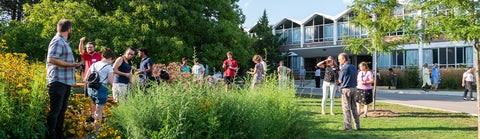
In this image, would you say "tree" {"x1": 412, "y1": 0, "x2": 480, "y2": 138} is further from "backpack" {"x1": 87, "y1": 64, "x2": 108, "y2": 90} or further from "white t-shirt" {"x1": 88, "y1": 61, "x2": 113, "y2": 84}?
"backpack" {"x1": 87, "y1": 64, "x2": 108, "y2": 90}

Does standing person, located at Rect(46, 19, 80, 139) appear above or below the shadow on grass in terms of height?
above

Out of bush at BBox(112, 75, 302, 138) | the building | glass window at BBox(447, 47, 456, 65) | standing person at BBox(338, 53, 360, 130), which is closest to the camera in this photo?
bush at BBox(112, 75, 302, 138)

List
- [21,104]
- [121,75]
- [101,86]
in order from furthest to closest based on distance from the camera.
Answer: [121,75]
[101,86]
[21,104]

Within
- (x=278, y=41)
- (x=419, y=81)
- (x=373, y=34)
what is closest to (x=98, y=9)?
(x=373, y=34)

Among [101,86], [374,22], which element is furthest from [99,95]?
[374,22]

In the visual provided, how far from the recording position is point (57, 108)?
5.72 metres

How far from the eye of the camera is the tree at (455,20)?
7.77 m

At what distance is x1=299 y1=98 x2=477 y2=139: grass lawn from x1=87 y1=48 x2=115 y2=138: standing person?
125 inches

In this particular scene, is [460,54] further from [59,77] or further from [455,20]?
[59,77]

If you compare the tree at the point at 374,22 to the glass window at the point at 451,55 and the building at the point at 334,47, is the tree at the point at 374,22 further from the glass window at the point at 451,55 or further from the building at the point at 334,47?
the glass window at the point at 451,55

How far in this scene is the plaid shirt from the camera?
230 inches

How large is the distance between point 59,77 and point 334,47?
37545 millimetres

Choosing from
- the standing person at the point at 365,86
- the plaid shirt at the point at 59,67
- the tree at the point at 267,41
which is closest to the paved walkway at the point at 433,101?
the standing person at the point at 365,86

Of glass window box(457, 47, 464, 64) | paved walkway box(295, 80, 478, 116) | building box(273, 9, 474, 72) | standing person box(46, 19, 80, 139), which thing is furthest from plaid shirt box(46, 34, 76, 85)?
glass window box(457, 47, 464, 64)
